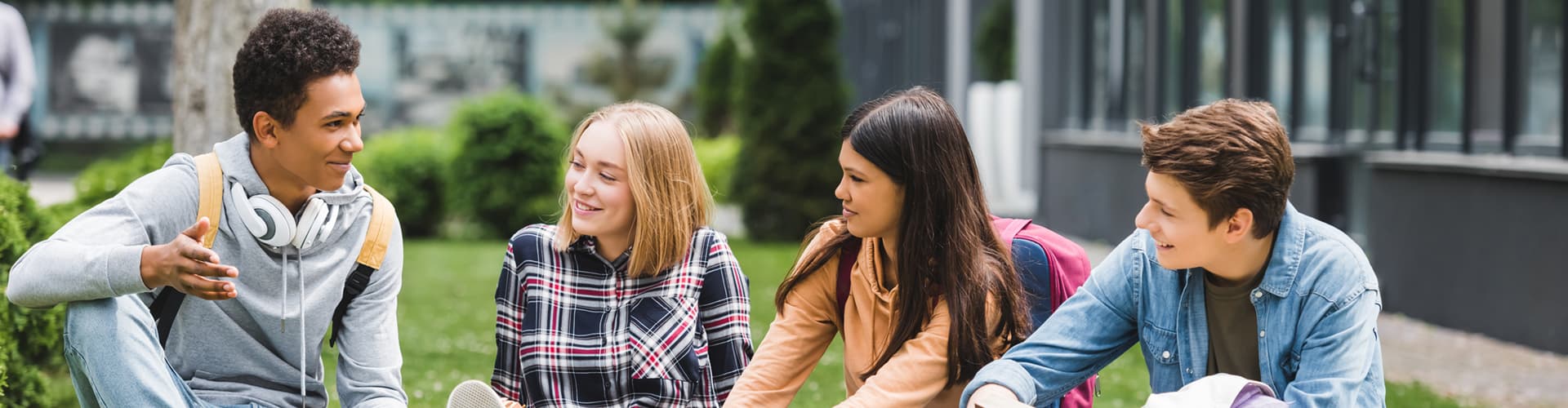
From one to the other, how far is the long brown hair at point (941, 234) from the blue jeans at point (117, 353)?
1.40 metres

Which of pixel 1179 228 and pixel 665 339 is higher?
pixel 1179 228

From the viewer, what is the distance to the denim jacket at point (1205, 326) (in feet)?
9.03

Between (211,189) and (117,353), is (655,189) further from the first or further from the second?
(117,353)

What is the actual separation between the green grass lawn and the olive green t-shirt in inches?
91.2

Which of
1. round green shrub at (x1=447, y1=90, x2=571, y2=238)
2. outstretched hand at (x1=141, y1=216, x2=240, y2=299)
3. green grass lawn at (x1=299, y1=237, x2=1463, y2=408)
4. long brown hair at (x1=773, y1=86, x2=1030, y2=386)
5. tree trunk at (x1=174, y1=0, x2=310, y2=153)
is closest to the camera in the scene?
outstretched hand at (x1=141, y1=216, x2=240, y2=299)

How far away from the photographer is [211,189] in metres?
2.99

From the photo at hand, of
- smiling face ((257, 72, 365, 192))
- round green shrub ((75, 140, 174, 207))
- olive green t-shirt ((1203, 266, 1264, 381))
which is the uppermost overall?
smiling face ((257, 72, 365, 192))

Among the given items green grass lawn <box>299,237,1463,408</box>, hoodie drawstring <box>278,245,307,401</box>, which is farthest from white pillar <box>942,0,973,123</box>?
hoodie drawstring <box>278,245,307,401</box>

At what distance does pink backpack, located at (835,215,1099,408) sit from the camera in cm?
330

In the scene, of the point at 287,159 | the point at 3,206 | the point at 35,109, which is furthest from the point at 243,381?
the point at 35,109

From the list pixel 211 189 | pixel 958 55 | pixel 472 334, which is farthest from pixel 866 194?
pixel 958 55

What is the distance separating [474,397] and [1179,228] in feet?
4.47

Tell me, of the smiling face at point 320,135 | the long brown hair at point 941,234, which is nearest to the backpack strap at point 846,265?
the long brown hair at point 941,234

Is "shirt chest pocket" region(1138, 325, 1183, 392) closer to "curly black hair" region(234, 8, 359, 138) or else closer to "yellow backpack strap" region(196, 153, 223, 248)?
"curly black hair" region(234, 8, 359, 138)
